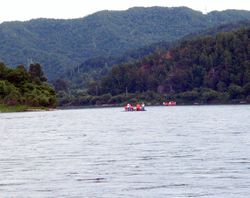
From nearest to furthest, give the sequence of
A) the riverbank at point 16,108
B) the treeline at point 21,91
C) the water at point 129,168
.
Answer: the water at point 129,168, the riverbank at point 16,108, the treeline at point 21,91

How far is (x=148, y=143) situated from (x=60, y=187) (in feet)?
73.2

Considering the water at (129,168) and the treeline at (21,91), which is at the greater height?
the treeline at (21,91)

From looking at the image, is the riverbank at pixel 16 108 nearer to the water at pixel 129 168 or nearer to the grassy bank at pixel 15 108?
the grassy bank at pixel 15 108

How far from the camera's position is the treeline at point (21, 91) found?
17900 centimetres

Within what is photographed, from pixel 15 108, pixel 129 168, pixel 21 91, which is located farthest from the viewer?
pixel 21 91

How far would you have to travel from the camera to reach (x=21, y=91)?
190250 mm

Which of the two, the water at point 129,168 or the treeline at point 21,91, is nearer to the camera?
the water at point 129,168

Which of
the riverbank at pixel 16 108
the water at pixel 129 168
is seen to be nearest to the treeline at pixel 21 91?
the riverbank at pixel 16 108

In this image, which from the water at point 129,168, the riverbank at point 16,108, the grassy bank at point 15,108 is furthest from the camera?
the grassy bank at point 15,108

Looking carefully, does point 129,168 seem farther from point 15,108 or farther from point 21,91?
point 21,91

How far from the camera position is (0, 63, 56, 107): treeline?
179000 mm

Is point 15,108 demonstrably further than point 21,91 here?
No

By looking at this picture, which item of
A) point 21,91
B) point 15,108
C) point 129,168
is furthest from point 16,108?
point 129,168

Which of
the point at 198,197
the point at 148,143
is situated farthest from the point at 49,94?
the point at 198,197
